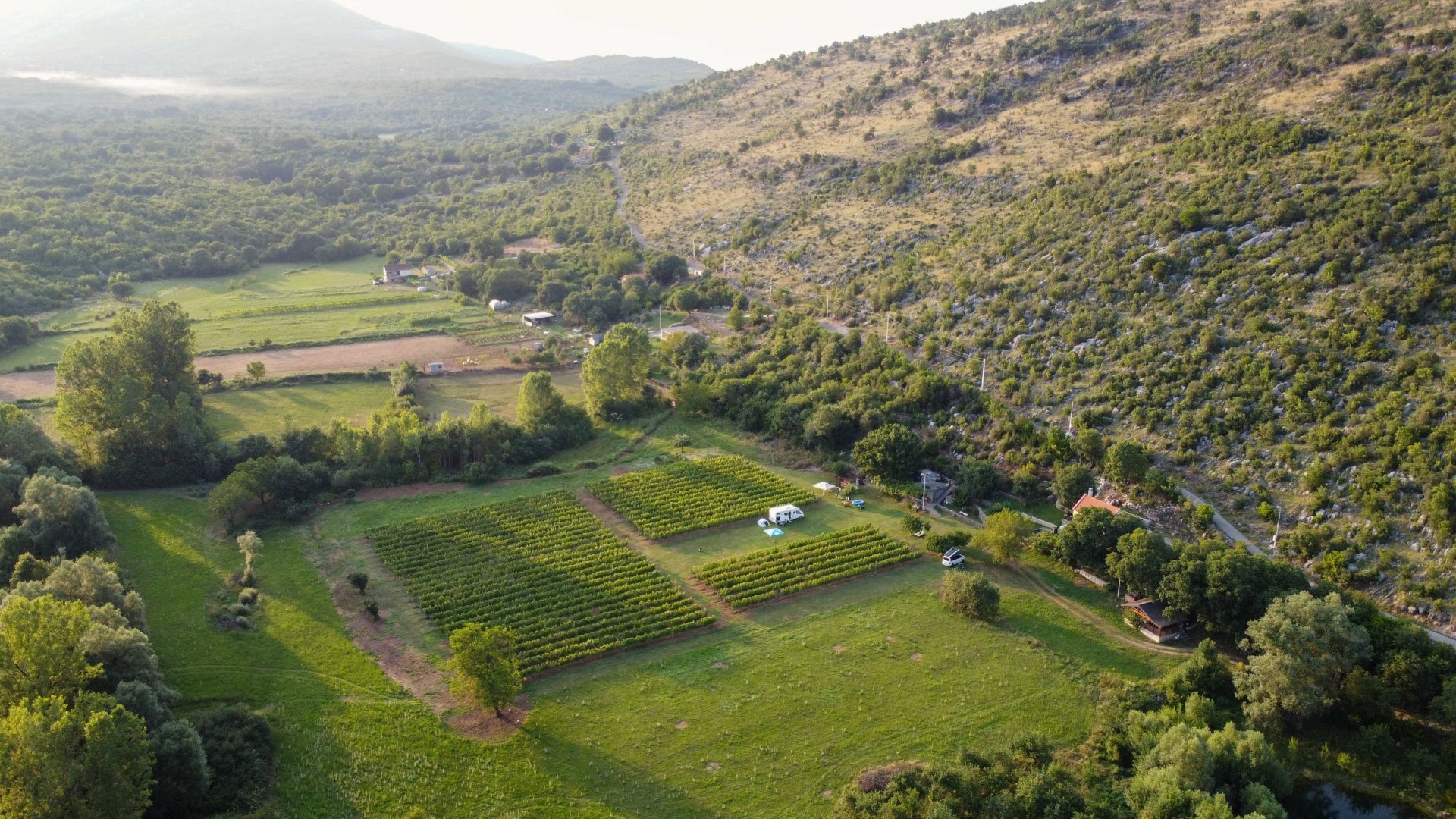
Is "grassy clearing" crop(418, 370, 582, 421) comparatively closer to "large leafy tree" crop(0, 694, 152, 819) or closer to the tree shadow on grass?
the tree shadow on grass

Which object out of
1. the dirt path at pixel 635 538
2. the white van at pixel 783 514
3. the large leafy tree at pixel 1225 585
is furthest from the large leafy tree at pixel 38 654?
the large leafy tree at pixel 1225 585

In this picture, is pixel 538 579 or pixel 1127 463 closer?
pixel 538 579

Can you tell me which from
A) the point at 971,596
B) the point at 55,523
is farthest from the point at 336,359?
the point at 971,596

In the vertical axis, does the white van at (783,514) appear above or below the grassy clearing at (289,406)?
above

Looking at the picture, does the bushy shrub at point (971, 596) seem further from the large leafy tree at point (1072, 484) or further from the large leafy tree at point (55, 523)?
the large leafy tree at point (55, 523)

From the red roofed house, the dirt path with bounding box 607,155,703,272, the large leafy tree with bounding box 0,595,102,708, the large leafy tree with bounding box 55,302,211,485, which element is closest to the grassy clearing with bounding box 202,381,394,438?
the large leafy tree with bounding box 55,302,211,485

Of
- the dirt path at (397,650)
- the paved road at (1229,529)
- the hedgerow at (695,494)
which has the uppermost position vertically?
the paved road at (1229,529)

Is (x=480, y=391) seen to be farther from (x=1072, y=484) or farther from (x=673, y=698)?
(x=1072, y=484)

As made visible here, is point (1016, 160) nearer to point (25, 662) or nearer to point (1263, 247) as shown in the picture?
point (1263, 247)
